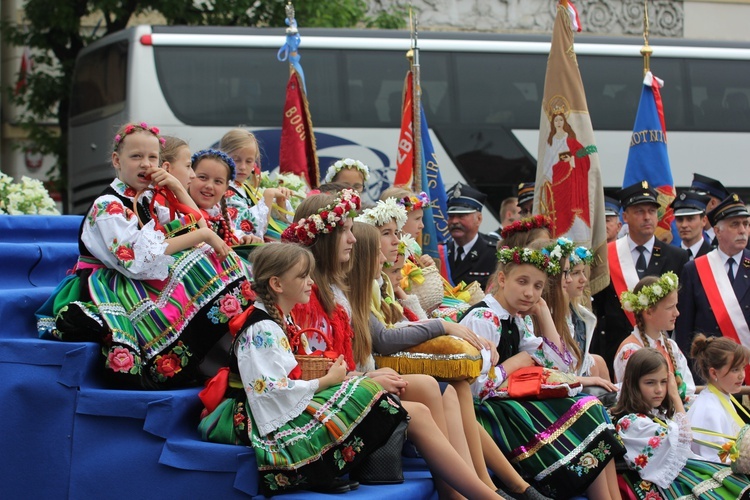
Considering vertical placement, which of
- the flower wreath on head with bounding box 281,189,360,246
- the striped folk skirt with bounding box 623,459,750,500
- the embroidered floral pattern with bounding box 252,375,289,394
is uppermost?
the flower wreath on head with bounding box 281,189,360,246

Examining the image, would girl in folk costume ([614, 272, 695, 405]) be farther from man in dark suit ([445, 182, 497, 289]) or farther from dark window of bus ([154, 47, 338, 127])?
dark window of bus ([154, 47, 338, 127])

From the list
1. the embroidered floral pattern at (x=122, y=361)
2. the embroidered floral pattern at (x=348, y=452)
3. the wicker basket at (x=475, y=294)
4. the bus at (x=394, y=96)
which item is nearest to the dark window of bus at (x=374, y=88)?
the bus at (x=394, y=96)

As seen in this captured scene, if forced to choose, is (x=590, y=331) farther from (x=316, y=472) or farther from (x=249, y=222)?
(x=316, y=472)

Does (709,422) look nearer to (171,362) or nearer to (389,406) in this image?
(389,406)

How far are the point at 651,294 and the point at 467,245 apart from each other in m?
2.87

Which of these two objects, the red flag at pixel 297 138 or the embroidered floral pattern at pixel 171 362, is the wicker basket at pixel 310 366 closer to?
the embroidered floral pattern at pixel 171 362

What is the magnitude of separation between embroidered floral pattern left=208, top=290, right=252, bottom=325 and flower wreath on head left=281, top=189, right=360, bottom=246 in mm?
363

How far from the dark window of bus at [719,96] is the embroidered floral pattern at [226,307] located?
12.2 m

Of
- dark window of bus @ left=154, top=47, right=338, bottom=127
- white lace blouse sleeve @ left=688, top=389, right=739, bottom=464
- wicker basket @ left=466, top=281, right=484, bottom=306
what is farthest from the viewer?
dark window of bus @ left=154, top=47, right=338, bottom=127

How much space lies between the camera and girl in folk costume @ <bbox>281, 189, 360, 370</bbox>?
5.30 m

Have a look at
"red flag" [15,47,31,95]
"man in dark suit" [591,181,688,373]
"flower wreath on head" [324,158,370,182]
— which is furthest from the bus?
"flower wreath on head" [324,158,370,182]

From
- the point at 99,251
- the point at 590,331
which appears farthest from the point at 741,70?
the point at 99,251

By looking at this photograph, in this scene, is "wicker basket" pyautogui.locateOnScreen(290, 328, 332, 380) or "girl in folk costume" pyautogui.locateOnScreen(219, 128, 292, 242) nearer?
"wicker basket" pyautogui.locateOnScreen(290, 328, 332, 380)

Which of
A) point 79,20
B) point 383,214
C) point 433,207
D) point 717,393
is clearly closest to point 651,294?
point 717,393
